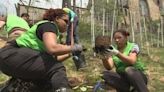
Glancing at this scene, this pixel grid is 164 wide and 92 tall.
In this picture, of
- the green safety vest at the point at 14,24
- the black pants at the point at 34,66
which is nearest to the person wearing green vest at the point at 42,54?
the black pants at the point at 34,66

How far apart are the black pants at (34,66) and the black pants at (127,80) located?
4.82ft

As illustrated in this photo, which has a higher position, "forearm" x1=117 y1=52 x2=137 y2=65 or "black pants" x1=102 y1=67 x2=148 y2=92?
"forearm" x1=117 y1=52 x2=137 y2=65

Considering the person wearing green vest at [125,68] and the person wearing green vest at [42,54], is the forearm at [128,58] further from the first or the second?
the person wearing green vest at [42,54]

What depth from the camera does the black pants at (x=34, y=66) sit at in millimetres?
4020

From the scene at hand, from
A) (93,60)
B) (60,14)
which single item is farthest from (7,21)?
(93,60)

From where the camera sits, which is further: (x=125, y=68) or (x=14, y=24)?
(x=125, y=68)

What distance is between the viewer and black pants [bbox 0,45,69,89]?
4020mm

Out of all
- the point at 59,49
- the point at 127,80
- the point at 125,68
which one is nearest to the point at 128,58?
the point at 125,68

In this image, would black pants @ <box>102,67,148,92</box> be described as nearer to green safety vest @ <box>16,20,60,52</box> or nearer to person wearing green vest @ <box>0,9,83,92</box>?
person wearing green vest @ <box>0,9,83,92</box>

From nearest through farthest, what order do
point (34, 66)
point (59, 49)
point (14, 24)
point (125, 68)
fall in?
point (59, 49) < point (34, 66) < point (14, 24) < point (125, 68)

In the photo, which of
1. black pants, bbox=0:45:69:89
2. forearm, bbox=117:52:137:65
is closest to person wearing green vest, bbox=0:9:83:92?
black pants, bbox=0:45:69:89

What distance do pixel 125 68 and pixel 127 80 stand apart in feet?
0.60

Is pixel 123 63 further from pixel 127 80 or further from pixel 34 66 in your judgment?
pixel 34 66

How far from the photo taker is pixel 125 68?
5418 millimetres
